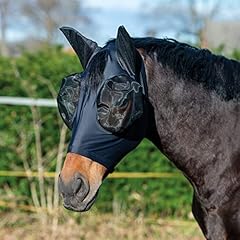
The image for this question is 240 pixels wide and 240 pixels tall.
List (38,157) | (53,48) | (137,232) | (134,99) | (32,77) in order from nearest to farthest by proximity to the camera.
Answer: (134,99), (137,232), (38,157), (32,77), (53,48)

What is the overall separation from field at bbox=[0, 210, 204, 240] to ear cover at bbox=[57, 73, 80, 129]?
3.52 metres

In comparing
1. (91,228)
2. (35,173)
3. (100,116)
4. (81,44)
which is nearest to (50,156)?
(35,173)

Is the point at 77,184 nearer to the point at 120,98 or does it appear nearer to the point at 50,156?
the point at 120,98

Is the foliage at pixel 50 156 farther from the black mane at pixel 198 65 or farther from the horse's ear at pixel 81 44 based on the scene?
the black mane at pixel 198 65

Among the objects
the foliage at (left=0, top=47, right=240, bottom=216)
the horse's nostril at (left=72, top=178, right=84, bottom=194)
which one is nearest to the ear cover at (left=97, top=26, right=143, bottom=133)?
the horse's nostril at (left=72, top=178, right=84, bottom=194)

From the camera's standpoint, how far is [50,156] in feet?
25.1

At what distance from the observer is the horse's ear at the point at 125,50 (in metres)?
3.12

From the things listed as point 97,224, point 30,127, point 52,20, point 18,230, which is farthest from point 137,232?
point 52,20

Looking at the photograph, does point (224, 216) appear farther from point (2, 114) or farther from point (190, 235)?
point (2, 114)

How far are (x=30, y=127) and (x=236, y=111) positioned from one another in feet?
15.0

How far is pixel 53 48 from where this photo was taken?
30.9ft

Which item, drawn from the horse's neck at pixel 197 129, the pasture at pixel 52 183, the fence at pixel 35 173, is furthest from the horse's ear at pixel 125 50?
the fence at pixel 35 173

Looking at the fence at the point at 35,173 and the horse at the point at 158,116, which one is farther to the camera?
the fence at the point at 35,173

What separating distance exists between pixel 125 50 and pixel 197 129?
0.58 m
